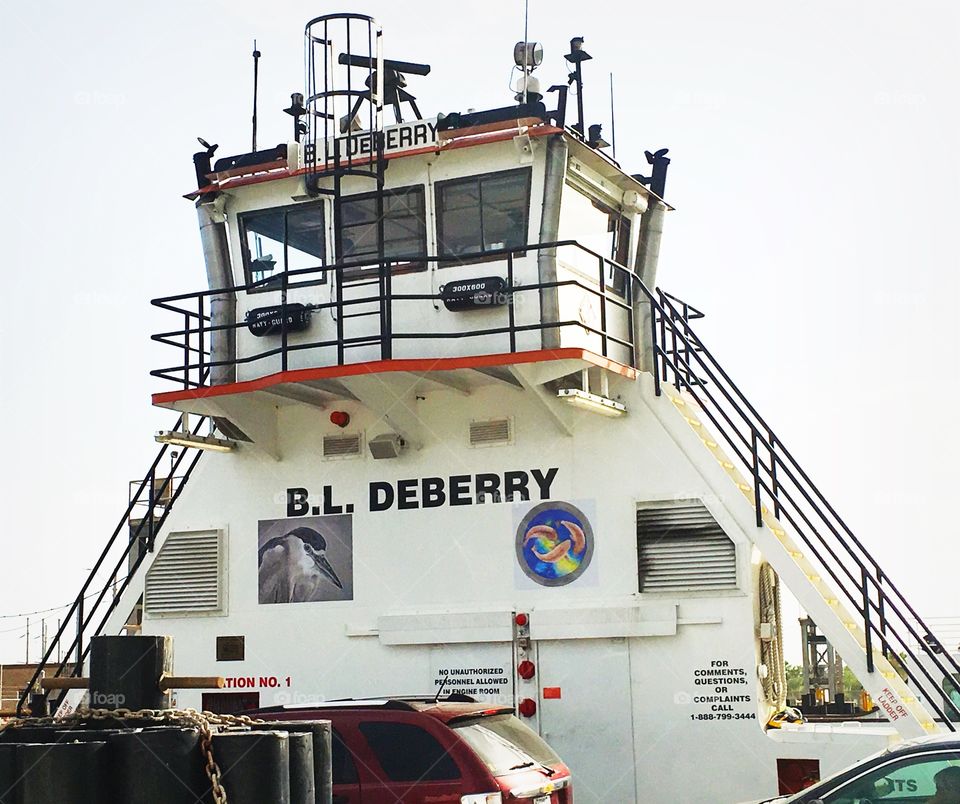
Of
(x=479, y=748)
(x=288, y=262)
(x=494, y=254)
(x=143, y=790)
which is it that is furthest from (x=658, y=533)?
(x=143, y=790)

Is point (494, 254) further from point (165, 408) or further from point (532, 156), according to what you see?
point (165, 408)

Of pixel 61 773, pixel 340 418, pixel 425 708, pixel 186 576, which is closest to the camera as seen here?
pixel 61 773

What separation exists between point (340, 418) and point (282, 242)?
2.19 meters

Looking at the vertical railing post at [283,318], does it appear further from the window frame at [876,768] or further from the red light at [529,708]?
the window frame at [876,768]

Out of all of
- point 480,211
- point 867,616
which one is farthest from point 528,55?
point 867,616

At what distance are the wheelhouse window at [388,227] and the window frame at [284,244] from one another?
0.26 meters

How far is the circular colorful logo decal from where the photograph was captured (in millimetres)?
13820

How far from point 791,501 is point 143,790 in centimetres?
946

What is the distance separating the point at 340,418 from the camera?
15.0 meters

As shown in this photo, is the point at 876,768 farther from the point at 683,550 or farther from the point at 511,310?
the point at 511,310

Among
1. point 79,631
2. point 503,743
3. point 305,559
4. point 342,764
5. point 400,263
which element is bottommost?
point 342,764

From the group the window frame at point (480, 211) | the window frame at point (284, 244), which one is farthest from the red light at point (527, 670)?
the window frame at point (284, 244)

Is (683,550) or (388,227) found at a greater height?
(388,227)

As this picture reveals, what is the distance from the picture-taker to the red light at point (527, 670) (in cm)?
1355
